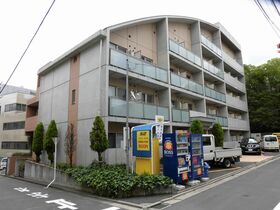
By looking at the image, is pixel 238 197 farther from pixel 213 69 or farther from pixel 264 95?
pixel 264 95

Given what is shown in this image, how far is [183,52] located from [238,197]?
15.7 m

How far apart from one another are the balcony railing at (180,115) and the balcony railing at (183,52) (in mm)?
5316

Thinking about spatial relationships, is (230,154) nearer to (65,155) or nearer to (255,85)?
(65,155)

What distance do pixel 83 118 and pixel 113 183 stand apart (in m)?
7.34

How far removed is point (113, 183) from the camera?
940cm

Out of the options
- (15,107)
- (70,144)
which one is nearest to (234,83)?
(70,144)

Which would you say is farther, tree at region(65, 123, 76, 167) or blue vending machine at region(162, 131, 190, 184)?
tree at region(65, 123, 76, 167)

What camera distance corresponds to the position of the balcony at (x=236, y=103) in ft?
99.7

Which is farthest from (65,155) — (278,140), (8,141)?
(278,140)

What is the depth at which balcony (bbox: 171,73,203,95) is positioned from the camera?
65.5 feet

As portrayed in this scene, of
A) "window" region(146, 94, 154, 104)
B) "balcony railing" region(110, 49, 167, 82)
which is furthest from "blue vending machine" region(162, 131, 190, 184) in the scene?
"window" region(146, 94, 154, 104)

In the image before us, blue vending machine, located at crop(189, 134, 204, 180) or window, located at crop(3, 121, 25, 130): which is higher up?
window, located at crop(3, 121, 25, 130)

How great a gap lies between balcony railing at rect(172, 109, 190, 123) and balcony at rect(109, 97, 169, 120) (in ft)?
3.43

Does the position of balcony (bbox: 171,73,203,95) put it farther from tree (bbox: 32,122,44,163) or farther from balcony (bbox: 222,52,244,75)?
tree (bbox: 32,122,44,163)
